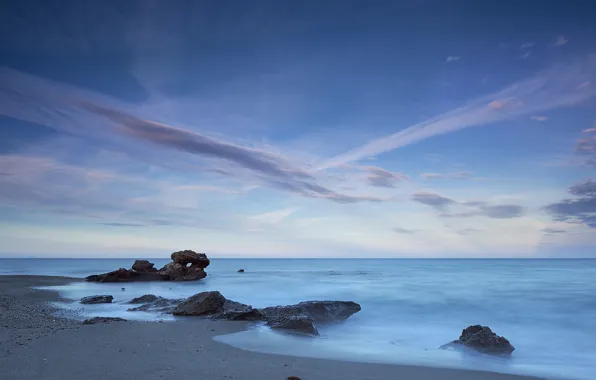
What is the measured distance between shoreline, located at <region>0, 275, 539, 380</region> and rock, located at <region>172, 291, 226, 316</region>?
3665 mm

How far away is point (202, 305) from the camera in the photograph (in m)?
14.3

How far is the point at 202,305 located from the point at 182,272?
32.2 m

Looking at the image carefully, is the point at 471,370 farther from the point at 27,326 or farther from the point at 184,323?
the point at 27,326

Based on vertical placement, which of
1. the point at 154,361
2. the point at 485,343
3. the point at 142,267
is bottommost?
the point at 485,343

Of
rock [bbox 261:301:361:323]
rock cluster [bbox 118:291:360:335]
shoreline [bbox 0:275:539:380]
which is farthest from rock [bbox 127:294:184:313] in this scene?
shoreline [bbox 0:275:539:380]

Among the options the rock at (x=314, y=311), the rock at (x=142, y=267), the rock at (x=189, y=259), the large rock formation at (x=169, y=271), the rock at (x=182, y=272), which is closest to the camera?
the rock at (x=314, y=311)

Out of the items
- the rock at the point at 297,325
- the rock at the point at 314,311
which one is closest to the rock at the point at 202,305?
the rock at the point at 314,311

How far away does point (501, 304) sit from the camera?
901 inches

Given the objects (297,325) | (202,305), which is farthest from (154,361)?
(202,305)

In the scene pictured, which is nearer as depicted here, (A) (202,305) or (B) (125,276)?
(A) (202,305)

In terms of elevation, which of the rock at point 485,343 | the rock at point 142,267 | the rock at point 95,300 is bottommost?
the rock at point 485,343

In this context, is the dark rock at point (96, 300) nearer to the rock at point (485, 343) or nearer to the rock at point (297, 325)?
the rock at point (297, 325)

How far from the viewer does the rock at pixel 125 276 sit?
39.1 metres

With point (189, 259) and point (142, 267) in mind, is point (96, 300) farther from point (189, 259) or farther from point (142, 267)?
point (189, 259)
